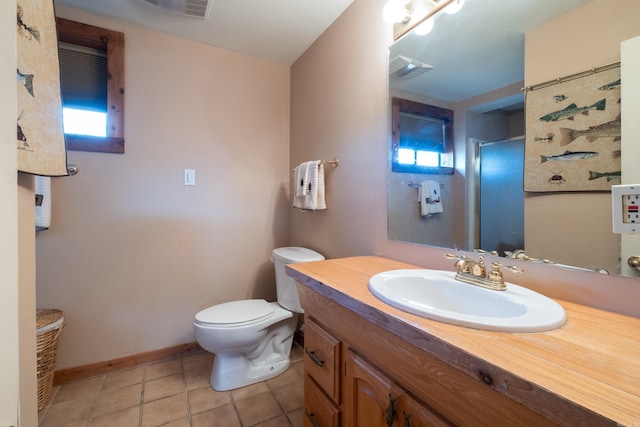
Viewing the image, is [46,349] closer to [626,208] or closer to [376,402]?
[376,402]

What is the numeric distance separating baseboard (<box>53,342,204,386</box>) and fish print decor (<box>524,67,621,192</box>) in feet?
7.24

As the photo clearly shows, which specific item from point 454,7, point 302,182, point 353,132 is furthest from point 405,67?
point 302,182

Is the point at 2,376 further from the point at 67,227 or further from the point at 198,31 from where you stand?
the point at 198,31

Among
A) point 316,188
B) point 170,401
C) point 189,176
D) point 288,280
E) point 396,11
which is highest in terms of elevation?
point 396,11

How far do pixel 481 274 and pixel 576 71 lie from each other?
2.07 ft

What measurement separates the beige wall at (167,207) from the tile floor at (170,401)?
20cm

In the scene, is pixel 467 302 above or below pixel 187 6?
below

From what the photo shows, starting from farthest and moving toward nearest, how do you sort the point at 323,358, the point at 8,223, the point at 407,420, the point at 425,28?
the point at 425,28
the point at 323,358
the point at 407,420
the point at 8,223

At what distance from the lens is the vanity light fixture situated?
1.13 m

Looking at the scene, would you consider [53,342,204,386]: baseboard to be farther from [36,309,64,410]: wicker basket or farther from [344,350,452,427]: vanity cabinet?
[344,350,452,427]: vanity cabinet

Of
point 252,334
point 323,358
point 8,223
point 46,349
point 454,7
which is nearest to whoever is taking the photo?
point 8,223

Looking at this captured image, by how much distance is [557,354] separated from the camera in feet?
1.55

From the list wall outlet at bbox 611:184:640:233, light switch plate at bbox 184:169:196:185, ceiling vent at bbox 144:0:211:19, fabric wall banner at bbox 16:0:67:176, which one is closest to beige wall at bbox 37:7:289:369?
light switch plate at bbox 184:169:196:185

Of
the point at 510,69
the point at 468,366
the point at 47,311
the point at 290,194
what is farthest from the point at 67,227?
the point at 510,69
